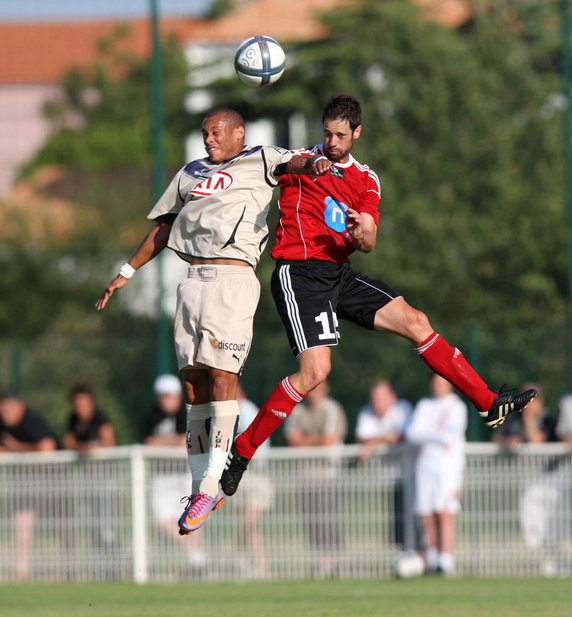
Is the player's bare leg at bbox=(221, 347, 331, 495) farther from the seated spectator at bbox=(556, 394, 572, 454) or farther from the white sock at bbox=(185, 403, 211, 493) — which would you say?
the seated spectator at bbox=(556, 394, 572, 454)

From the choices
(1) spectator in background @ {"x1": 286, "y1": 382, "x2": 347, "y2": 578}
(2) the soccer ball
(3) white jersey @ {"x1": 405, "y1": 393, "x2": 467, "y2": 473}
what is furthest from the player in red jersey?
(1) spectator in background @ {"x1": 286, "y1": 382, "x2": 347, "y2": 578}

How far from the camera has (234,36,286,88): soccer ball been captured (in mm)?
9312

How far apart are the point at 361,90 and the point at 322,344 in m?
19.5

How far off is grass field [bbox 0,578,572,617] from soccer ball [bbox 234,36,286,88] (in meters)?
4.20

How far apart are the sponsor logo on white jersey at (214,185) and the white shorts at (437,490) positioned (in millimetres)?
6075

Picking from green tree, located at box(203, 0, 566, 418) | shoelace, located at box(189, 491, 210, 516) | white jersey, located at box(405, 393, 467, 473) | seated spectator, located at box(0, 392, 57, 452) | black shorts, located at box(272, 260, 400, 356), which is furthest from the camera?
green tree, located at box(203, 0, 566, 418)

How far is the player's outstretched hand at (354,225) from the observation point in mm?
8461

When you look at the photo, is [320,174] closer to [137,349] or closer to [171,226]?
[171,226]

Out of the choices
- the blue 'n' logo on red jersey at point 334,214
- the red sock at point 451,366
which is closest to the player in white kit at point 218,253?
the blue 'n' logo on red jersey at point 334,214

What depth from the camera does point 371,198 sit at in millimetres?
8945

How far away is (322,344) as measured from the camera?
9.09 meters

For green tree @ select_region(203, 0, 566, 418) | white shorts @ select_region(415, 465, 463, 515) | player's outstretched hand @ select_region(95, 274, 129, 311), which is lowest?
white shorts @ select_region(415, 465, 463, 515)

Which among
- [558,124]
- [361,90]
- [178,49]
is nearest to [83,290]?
[361,90]

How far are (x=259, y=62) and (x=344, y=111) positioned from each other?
85cm
